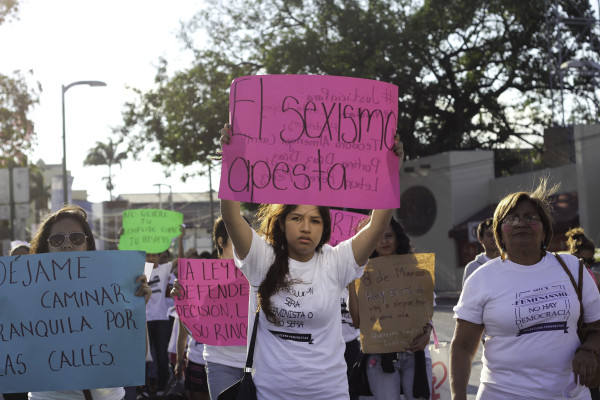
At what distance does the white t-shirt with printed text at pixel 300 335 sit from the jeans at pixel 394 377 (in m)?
1.85

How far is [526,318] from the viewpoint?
4039 mm

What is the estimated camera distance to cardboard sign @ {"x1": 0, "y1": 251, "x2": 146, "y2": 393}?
4320 millimetres

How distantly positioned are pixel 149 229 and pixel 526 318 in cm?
866

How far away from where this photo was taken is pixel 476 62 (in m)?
35.8

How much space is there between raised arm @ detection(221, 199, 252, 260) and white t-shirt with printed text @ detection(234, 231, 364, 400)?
0.04m

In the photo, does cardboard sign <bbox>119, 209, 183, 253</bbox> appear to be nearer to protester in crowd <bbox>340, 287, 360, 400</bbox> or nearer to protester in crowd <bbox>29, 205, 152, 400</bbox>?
protester in crowd <bbox>340, 287, 360, 400</bbox>

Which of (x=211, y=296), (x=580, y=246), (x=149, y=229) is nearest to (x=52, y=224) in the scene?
(x=211, y=296)

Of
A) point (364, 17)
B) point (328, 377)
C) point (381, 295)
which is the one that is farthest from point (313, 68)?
point (328, 377)

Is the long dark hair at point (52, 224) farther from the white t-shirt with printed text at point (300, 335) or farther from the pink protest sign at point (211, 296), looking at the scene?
the pink protest sign at point (211, 296)

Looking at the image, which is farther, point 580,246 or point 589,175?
point 589,175

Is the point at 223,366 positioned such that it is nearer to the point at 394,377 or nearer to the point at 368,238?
the point at 394,377

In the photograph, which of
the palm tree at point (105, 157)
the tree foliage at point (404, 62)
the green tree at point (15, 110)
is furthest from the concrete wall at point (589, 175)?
the palm tree at point (105, 157)

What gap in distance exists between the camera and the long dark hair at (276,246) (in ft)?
13.0

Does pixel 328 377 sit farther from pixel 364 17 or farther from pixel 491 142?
pixel 491 142
